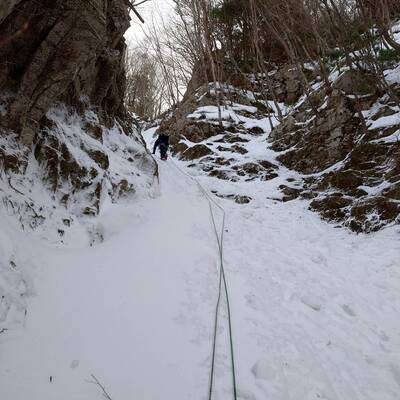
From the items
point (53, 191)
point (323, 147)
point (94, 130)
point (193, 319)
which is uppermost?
point (94, 130)

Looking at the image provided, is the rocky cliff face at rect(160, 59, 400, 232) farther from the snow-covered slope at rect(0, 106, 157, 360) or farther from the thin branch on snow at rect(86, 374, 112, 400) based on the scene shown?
the thin branch on snow at rect(86, 374, 112, 400)

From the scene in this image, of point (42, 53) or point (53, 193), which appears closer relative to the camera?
point (42, 53)

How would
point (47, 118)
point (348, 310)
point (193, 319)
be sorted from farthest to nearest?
point (47, 118) → point (348, 310) → point (193, 319)

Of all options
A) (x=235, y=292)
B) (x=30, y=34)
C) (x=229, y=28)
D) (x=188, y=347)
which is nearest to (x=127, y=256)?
(x=235, y=292)

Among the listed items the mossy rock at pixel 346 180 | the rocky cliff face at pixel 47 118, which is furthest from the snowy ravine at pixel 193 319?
the mossy rock at pixel 346 180

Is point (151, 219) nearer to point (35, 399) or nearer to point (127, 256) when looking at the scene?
point (127, 256)

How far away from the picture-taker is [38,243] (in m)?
4.43

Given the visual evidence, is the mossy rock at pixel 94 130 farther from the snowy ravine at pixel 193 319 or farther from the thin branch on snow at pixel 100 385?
the thin branch on snow at pixel 100 385

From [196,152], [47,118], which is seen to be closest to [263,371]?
[47,118]

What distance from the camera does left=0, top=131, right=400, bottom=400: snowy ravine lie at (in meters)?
2.87

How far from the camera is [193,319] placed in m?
3.80

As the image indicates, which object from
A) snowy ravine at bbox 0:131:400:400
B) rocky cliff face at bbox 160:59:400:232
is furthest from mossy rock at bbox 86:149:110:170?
rocky cliff face at bbox 160:59:400:232

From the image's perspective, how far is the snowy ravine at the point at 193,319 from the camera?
113 inches

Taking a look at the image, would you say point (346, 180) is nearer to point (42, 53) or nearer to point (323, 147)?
point (323, 147)
